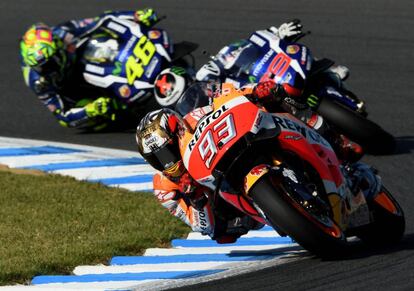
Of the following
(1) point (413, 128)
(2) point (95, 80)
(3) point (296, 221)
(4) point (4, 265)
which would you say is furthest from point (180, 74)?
(3) point (296, 221)

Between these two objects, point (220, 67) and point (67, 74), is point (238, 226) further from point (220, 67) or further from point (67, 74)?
point (67, 74)

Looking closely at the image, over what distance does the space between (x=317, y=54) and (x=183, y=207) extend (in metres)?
8.24

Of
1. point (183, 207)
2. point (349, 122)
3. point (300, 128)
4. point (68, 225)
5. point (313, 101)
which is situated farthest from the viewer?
point (313, 101)

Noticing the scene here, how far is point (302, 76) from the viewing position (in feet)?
36.0

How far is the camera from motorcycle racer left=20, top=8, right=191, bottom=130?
41.7 feet

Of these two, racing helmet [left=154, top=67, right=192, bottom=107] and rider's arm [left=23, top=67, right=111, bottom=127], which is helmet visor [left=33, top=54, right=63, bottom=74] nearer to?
rider's arm [left=23, top=67, right=111, bottom=127]

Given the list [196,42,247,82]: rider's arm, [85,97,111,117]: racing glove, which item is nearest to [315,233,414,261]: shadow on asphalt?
[196,42,247,82]: rider's arm

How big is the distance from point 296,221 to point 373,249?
1.08m

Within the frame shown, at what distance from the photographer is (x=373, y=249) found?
7.87m

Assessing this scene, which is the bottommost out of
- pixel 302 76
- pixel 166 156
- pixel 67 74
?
pixel 67 74

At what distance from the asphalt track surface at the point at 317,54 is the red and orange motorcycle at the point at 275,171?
0.28 m

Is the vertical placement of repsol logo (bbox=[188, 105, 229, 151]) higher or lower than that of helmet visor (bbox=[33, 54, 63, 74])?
higher

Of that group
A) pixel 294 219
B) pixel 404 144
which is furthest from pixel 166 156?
pixel 404 144

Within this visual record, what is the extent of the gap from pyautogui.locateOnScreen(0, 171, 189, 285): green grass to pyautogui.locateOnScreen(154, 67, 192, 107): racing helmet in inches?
52.1
